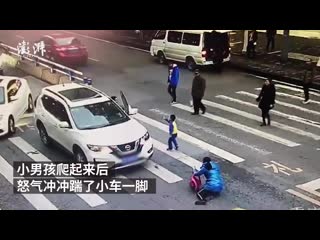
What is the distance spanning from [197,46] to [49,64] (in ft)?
20.3

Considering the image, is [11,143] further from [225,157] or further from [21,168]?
[225,157]

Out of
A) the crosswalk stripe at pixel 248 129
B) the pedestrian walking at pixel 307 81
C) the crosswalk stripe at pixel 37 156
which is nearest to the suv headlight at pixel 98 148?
the crosswalk stripe at pixel 37 156

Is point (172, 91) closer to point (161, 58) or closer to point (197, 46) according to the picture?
point (197, 46)

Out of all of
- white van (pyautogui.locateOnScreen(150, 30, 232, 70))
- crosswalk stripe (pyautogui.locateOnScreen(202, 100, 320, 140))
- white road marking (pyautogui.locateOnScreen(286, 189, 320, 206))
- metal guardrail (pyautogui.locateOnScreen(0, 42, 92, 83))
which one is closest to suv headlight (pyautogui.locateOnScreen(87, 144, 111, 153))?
white road marking (pyautogui.locateOnScreen(286, 189, 320, 206))

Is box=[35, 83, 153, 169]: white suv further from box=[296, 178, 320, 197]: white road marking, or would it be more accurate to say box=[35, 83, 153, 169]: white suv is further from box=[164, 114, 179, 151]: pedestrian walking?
box=[296, 178, 320, 197]: white road marking

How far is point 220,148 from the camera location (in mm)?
12906

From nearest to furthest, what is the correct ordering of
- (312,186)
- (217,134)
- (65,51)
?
(312,186) < (217,134) < (65,51)

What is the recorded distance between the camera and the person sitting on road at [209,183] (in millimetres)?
10336

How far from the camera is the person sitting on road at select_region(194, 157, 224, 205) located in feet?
33.9

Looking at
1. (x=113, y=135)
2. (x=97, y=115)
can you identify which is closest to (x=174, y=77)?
(x=97, y=115)

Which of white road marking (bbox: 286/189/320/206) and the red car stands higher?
the red car

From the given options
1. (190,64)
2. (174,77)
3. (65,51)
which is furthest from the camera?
(65,51)
